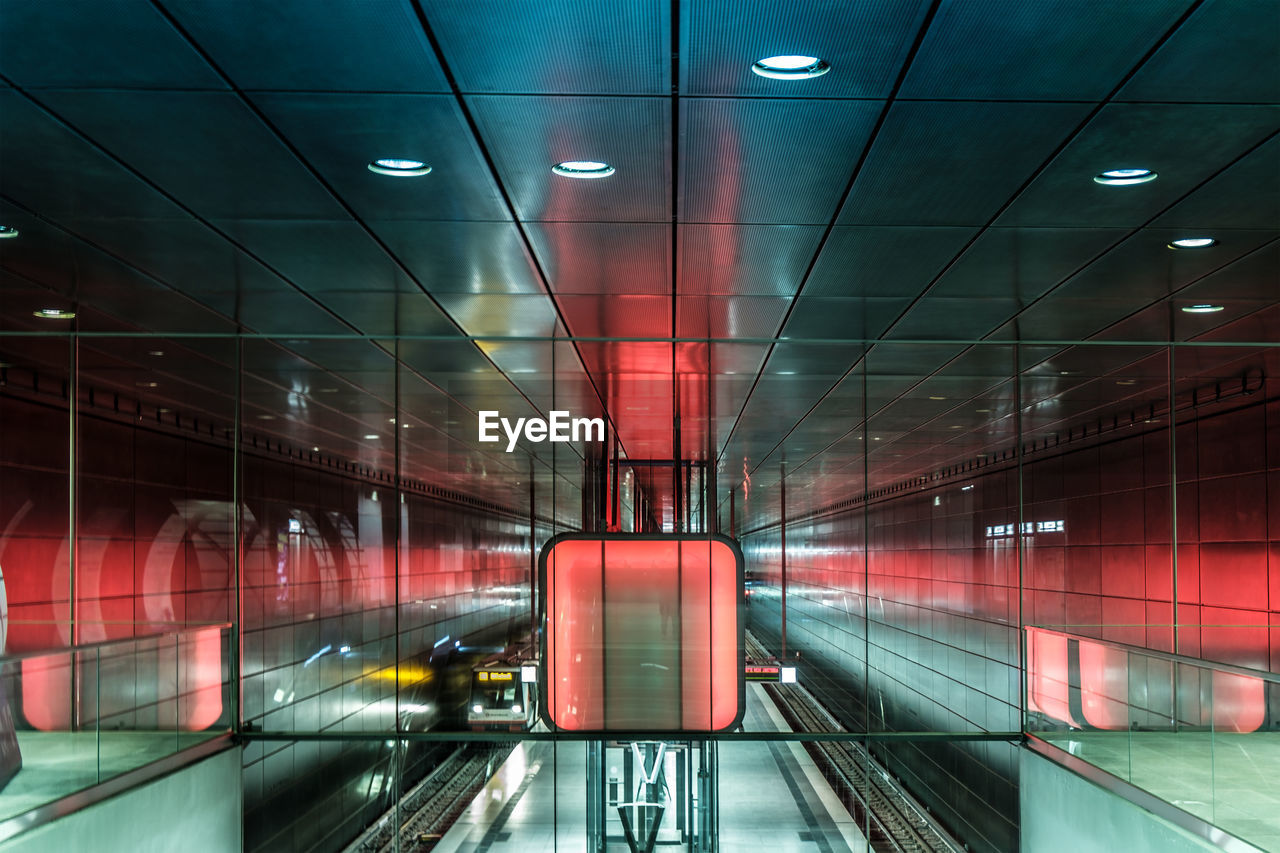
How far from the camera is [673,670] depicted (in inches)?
402

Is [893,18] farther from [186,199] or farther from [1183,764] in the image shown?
[1183,764]

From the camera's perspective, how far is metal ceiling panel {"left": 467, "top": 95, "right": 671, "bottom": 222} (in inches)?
191

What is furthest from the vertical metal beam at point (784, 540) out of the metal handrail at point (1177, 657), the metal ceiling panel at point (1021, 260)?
the metal ceiling panel at point (1021, 260)

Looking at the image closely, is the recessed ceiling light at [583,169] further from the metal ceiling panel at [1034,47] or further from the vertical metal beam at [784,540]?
the vertical metal beam at [784,540]

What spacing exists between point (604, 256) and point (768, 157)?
2.18 m

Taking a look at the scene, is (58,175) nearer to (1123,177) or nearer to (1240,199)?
(1123,177)

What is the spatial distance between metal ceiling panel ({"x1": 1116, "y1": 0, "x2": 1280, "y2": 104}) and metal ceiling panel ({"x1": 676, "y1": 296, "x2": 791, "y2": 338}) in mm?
4316

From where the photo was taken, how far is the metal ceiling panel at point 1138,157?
16.3 ft

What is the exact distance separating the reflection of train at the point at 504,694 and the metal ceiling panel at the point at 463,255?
415cm

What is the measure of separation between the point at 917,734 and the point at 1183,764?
9.86 ft

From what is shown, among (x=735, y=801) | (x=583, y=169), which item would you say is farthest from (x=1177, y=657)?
(x=583, y=169)

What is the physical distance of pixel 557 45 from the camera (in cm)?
426

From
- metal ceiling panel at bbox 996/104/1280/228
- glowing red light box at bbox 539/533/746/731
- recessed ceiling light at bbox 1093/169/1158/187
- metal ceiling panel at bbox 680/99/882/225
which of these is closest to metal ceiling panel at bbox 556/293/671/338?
glowing red light box at bbox 539/533/746/731

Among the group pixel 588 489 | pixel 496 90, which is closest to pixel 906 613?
pixel 588 489
